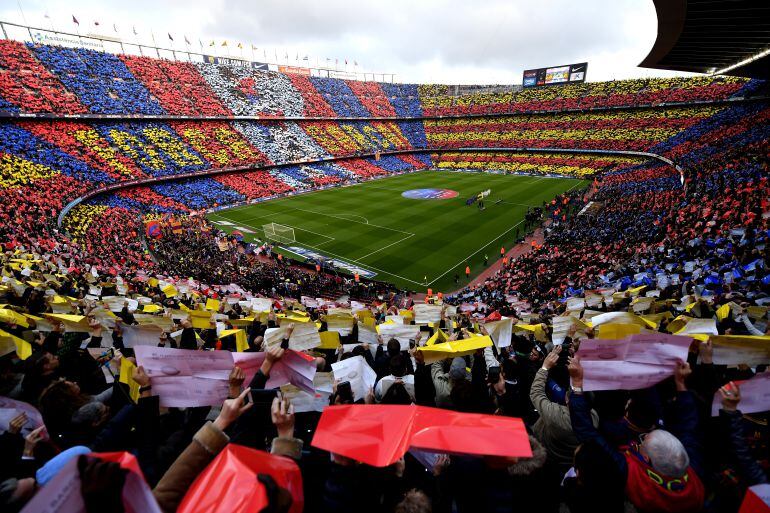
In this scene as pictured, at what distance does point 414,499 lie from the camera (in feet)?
7.82

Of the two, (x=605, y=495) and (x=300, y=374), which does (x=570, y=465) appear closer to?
(x=605, y=495)

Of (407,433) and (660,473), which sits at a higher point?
(407,433)

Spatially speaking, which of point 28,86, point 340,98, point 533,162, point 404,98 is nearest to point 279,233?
point 28,86

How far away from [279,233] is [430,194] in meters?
20.4

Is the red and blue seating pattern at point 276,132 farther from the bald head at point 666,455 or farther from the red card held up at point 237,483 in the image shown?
the red card held up at point 237,483

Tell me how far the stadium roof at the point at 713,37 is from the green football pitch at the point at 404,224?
1507 centimetres

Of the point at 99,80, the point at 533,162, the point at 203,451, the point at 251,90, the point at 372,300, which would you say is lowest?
the point at 372,300

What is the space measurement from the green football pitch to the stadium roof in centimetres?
1507

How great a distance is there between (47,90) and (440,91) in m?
71.1

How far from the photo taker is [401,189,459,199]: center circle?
4397 centimetres

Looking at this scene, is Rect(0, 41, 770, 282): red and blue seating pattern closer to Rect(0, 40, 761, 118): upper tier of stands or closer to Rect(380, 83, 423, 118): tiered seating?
Rect(0, 40, 761, 118): upper tier of stands

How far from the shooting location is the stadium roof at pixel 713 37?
544 inches

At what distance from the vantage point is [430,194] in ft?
148

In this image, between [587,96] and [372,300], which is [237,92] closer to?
[372,300]
